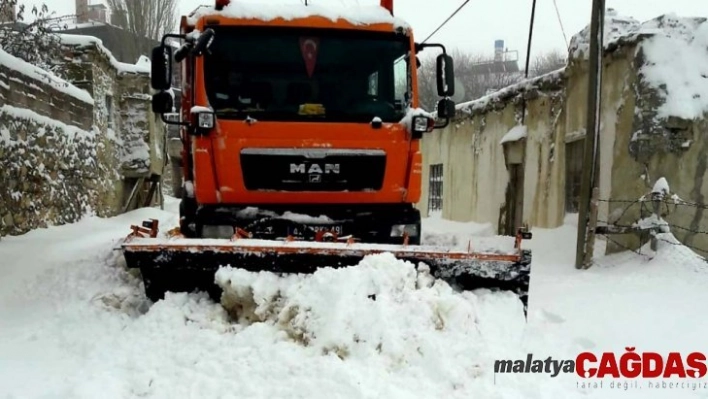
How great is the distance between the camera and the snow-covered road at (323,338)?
3.31m

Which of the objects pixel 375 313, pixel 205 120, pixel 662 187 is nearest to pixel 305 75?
pixel 205 120

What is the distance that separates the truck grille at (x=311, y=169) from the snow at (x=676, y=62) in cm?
381

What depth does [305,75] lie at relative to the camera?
209 inches

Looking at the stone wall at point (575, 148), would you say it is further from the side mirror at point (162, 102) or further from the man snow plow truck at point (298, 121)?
the side mirror at point (162, 102)

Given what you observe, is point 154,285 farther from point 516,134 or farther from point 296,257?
point 516,134

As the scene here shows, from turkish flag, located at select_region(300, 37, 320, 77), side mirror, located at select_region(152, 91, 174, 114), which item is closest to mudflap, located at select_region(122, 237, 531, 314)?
side mirror, located at select_region(152, 91, 174, 114)

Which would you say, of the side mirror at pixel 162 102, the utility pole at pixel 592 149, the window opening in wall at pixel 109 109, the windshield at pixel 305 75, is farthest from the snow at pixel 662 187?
the window opening in wall at pixel 109 109

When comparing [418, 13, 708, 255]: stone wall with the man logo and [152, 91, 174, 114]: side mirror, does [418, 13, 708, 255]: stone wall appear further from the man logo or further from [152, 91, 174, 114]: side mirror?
[152, 91, 174, 114]: side mirror

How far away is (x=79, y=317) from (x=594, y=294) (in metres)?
4.64

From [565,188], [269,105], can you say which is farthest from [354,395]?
[565,188]

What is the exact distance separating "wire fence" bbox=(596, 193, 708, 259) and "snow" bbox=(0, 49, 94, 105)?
8.11 metres

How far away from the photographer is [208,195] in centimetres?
513

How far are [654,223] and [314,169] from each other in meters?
3.94

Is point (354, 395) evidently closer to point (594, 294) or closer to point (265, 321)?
point (265, 321)
